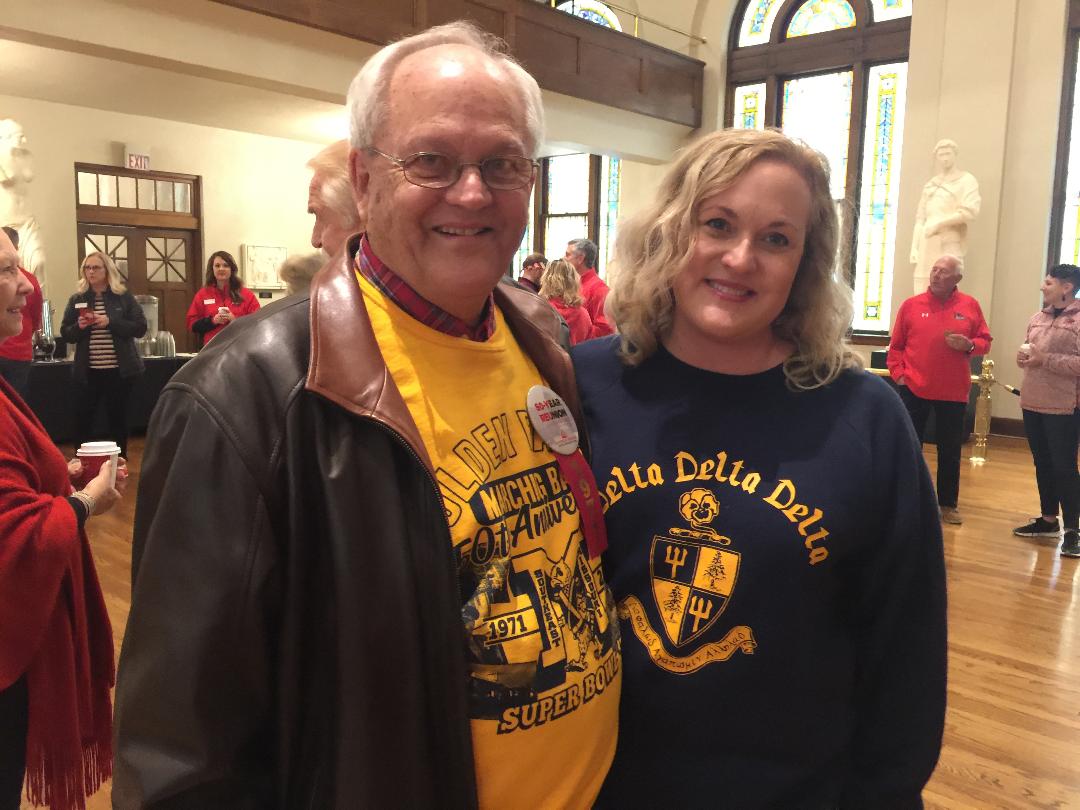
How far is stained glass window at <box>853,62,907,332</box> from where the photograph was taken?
9.66 meters

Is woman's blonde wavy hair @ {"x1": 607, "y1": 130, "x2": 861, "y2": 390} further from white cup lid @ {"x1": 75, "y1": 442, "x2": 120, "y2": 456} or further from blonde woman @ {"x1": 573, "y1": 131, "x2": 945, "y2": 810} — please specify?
white cup lid @ {"x1": 75, "y1": 442, "x2": 120, "y2": 456}

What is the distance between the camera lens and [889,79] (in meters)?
9.66

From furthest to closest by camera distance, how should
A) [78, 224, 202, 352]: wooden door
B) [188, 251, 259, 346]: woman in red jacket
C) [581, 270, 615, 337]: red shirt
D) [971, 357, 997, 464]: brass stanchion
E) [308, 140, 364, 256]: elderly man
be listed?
[78, 224, 202, 352]: wooden door → [971, 357, 997, 464]: brass stanchion → [188, 251, 259, 346]: woman in red jacket → [581, 270, 615, 337]: red shirt → [308, 140, 364, 256]: elderly man

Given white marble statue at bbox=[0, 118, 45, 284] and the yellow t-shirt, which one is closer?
the yellow t-shirt

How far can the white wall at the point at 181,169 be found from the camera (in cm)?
963

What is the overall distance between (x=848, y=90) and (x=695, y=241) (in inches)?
391

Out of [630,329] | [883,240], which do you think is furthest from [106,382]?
[883,240]

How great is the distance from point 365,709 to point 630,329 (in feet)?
2.65

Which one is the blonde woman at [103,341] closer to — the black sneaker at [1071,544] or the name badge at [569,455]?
the name badge at [569,455]

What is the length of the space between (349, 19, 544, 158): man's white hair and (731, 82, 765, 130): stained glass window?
1014cm

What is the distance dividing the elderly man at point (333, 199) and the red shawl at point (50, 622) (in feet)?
2.42

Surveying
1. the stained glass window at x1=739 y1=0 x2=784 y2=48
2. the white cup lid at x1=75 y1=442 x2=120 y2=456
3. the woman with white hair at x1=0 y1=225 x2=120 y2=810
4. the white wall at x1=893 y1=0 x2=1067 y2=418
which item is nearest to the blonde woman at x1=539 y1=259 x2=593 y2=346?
the white cup lid at x1=75 y1=442 x2=120 y2=456

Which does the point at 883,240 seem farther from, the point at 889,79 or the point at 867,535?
the point at 867,535

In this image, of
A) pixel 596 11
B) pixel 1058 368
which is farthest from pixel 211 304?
pixel 596 11
